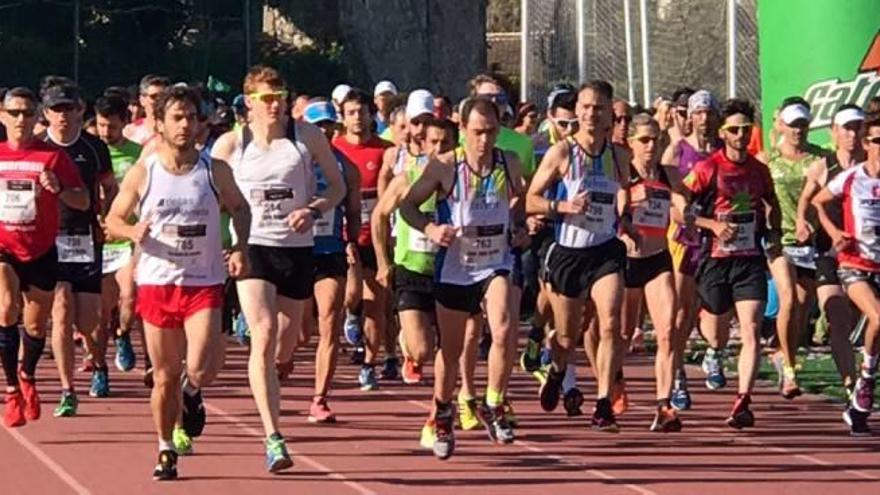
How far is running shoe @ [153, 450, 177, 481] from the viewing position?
11203 millimetres

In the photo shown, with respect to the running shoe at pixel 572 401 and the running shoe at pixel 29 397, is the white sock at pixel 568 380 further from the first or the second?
the running shoe at pixel 29 397

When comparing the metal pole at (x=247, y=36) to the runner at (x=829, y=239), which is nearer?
the runner at (x=829, y=239)

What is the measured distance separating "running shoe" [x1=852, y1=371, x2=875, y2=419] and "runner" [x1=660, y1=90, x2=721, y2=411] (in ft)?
3.59

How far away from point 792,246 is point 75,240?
16.1ft

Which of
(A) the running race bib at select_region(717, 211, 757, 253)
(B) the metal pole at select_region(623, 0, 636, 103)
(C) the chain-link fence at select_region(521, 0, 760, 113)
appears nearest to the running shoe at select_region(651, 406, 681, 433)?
(A) the running race bib at select_region(717, 211, 757, 253)

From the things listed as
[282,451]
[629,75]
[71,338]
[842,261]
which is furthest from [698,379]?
[629,75]

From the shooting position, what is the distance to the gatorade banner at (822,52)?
18.2 meters

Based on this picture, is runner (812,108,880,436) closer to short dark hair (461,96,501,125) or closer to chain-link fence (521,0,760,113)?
short dark hair (461,96,501,125)

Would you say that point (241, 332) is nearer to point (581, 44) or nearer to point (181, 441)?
point (181, 441)

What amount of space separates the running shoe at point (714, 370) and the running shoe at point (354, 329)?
8.90 ft

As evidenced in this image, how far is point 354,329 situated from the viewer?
17.6 m

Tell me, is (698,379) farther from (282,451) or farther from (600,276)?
(282,451)

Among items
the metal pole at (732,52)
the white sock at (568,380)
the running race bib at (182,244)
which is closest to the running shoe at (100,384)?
the white sock at (568,380)

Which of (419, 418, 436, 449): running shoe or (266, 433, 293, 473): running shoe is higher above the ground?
(266, 433, 293, 473): running shoe
